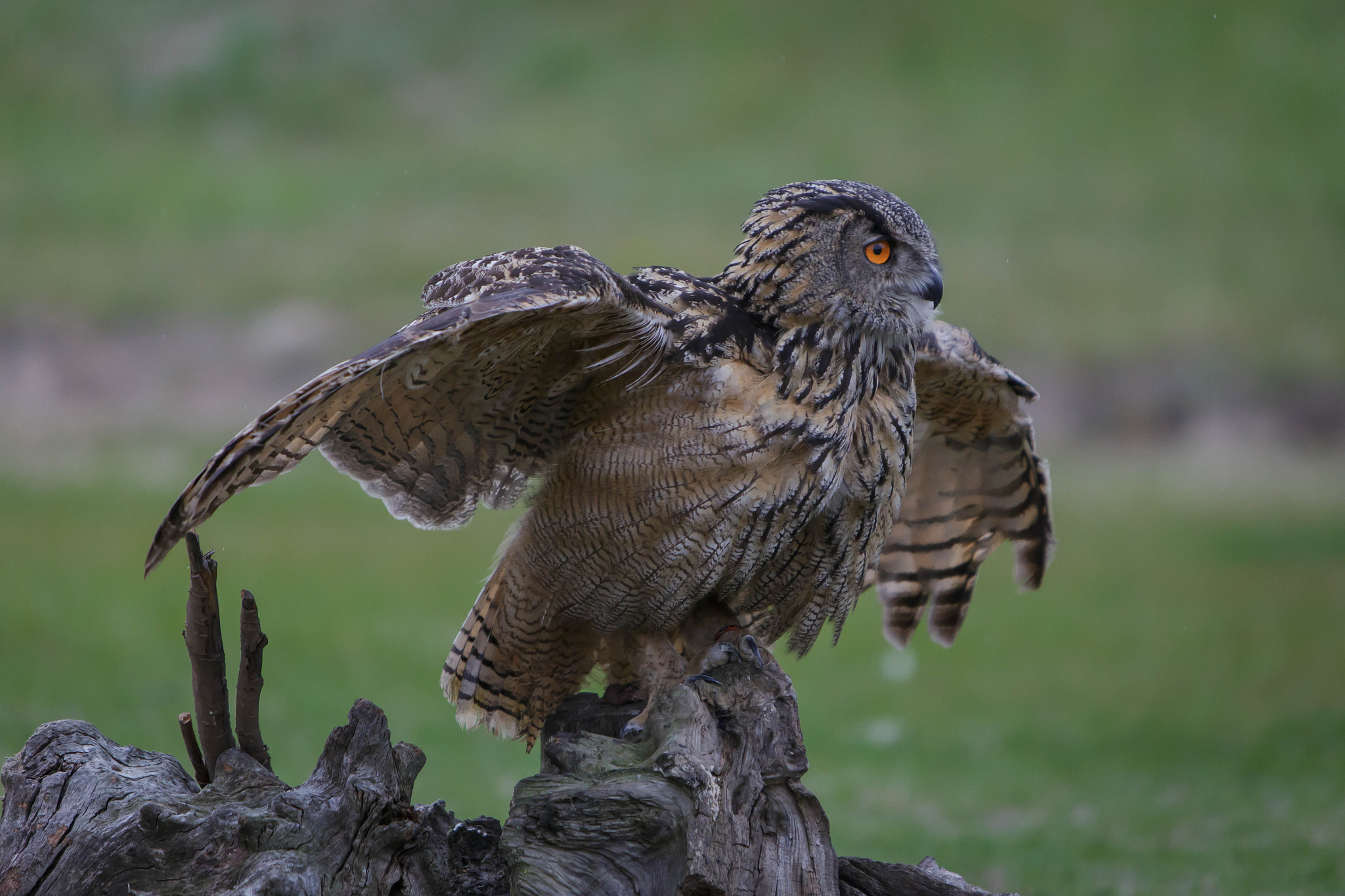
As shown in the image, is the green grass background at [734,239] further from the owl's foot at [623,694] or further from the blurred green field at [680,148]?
the owl's foot at [623,694]

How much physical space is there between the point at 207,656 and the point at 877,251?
158 cm

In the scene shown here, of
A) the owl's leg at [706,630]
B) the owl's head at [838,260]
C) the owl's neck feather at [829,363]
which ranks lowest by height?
the owl's leg at [706,630]

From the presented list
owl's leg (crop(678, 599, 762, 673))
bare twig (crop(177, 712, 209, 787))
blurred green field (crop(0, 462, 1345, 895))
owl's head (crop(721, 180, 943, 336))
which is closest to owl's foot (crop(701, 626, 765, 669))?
owl's leg (crop(678, 599, 762, 673))

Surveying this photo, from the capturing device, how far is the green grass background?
18.5 feet

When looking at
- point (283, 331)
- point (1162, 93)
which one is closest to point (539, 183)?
point (283, 331)

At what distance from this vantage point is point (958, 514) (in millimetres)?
3566

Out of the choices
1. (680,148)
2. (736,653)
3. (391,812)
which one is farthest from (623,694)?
(680,148)

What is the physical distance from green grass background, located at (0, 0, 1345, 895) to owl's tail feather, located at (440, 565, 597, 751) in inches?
67.7

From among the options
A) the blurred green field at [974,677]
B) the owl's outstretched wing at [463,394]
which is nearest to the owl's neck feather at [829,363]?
the owl's outstretched wing at [463,394]

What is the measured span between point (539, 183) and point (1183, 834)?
6640 millimetres

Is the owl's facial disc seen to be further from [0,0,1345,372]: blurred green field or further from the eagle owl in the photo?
[0,0,1345,372]: blurred green field

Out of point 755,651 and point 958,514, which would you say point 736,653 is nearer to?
point 755,651

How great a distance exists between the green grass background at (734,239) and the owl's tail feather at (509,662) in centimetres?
172

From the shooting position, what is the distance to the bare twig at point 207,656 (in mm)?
2145
